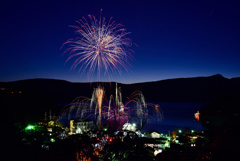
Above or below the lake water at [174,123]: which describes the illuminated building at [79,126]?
above

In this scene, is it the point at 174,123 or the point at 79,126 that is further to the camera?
the point at 174,123

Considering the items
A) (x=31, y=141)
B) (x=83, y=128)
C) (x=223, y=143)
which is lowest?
(x=83, y=128)

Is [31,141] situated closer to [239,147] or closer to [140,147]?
[140,147]

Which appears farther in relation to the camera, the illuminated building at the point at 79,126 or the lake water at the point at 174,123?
the lake water at the point at 174,123

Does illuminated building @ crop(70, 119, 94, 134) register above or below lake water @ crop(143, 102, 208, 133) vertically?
above

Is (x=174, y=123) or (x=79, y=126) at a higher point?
(x=79, y=126)

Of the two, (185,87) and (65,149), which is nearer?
(65,149)

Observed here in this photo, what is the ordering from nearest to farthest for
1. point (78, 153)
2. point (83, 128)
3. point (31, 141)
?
point (78, 153) < point (31, 141) < point (83, 128)

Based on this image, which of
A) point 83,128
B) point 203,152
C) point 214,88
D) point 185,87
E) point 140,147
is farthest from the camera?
point 185,87

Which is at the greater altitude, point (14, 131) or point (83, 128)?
point (14, 131)

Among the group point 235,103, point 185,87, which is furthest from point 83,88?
point 185,87

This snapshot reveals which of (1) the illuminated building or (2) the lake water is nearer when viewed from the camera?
(1) the illuminated building
